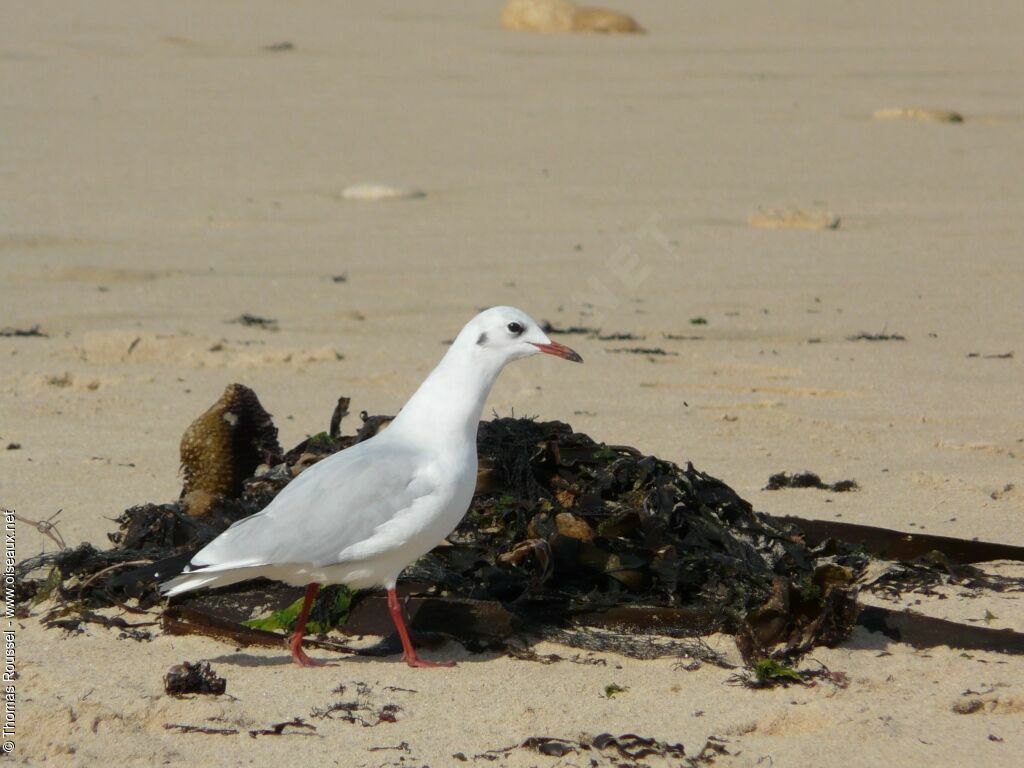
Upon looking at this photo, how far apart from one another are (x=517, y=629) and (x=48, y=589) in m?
1.32

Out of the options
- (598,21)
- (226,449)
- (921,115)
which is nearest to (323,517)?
(226,449)

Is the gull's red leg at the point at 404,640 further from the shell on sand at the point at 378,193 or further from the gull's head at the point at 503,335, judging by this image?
the shell on sand at the point at 378,193

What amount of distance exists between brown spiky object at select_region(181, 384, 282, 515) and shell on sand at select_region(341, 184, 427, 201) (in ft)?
25.6

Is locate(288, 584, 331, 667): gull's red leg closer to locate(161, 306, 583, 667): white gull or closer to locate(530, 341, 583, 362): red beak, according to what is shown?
locate(161, 306, 583, 667): white gull

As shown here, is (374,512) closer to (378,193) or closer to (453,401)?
(453,401)

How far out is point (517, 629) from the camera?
13.2ft

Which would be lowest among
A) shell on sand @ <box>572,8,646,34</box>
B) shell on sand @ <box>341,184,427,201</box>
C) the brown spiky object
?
the brown spiky object

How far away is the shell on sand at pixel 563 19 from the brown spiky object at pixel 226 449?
777 inches

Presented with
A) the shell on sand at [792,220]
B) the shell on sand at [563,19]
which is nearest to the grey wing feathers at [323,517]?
the shell on sand at [792,220]

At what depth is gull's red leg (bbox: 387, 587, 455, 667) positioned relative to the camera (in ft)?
12.7

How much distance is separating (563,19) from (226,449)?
19878mm

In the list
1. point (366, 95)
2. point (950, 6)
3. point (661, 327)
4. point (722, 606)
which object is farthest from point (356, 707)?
point (950, 6)

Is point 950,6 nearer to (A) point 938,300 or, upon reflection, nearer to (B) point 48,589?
(A) point 938,300

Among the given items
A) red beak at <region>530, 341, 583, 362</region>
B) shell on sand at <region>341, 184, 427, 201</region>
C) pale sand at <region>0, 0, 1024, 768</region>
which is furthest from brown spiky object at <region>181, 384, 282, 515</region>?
shell on sand at <region>341, 184, 427, 201</region>
